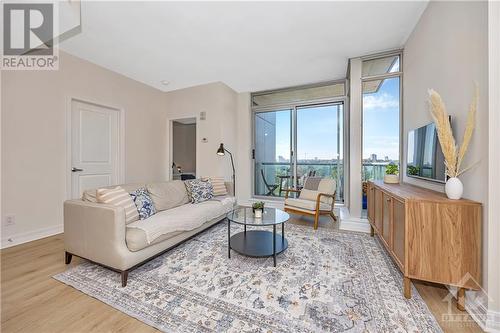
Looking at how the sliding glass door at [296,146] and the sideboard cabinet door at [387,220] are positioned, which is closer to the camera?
the sideboard cabinet door at [387,220]

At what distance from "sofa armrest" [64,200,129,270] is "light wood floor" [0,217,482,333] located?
0.27 metres

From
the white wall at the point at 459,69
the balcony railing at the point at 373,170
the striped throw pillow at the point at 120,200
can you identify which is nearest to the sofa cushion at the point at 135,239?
the striped throw pillow at the point at 120,200

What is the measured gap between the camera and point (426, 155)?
2.02 meters

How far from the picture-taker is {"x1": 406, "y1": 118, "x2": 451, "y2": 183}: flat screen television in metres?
1.79

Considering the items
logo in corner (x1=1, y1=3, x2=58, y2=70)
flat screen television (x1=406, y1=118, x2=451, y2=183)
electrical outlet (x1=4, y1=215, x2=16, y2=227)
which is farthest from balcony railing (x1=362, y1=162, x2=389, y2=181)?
electrical outlet (x1=4, y1=215, x2=16, y2=227)

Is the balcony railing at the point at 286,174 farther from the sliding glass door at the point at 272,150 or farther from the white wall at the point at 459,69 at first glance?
the white wall at the point at 459,69

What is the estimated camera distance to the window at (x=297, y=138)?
4203mm

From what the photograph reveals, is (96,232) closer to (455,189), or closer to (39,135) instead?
(39,135)

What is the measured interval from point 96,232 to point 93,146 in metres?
2.33

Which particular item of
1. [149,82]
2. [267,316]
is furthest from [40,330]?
[149,82]

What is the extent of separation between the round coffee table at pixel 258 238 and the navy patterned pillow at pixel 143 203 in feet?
2.94

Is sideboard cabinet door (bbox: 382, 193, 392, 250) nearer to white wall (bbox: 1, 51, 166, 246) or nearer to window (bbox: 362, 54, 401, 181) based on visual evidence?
window (bbox: 362, 54, 401, 181)

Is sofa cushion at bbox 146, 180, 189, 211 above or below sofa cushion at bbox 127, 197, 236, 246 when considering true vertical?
above

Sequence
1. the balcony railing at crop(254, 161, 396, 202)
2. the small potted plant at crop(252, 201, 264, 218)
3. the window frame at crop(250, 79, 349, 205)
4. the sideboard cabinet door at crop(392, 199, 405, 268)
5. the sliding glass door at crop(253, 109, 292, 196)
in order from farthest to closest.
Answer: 1. the sliding glass door at crop(253, 109, 292, 196)
2. the balcony railing at crop(254, 161, 396, 202)
3. the window frame at crop(250, 79, 349, 205)
4. the small potted plant at crop(252, 201, 264, 218)
5. the sideboard cabinet door at crop(392, 199, 405, 268)
